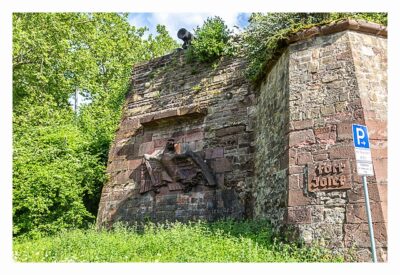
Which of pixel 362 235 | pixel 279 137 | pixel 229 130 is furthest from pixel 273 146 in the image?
pixel 362 235

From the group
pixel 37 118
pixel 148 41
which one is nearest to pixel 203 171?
pixel 37 118

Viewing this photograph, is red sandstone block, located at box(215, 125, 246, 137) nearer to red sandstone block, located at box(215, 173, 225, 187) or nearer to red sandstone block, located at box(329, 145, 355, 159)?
red sandstone block, located at box(215, 173, 225, 187)

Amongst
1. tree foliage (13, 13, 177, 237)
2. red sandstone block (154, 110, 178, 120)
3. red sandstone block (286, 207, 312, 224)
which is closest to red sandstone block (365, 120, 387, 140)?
red sandstone block (286, 207, 312, 224)

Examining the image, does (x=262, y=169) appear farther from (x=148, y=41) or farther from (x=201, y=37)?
(x=148, y=41)

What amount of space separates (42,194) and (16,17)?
659 centimetres

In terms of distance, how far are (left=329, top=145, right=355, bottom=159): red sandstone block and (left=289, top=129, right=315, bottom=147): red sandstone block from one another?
381 mm

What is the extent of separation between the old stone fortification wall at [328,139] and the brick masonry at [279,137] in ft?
0.05

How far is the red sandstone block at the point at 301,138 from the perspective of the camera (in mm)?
6398

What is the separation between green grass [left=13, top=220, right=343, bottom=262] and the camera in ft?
18.9

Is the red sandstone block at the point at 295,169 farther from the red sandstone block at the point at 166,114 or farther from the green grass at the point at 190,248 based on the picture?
the red sandstone block at the point at 166,114

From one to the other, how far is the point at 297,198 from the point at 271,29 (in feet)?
13.4

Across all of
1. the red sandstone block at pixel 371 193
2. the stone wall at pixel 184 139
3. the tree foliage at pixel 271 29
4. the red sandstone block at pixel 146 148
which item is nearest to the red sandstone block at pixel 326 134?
the red sandstone block at pixel 371 193

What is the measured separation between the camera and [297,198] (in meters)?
6.16

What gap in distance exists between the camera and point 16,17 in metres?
13.0
